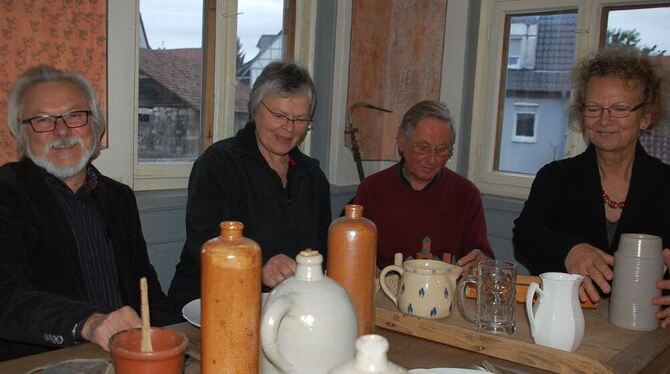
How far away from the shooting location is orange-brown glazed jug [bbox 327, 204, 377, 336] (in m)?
1.19

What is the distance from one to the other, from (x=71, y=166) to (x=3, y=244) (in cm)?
30

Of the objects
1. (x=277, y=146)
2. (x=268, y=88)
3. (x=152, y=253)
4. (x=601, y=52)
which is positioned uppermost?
(x=601, y=52)

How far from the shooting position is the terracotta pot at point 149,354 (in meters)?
0.87

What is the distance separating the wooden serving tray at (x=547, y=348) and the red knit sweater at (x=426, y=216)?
0.94 meters

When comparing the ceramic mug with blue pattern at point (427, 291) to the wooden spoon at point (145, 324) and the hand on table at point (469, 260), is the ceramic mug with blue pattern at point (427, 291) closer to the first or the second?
the hand on table at point (469, 260)

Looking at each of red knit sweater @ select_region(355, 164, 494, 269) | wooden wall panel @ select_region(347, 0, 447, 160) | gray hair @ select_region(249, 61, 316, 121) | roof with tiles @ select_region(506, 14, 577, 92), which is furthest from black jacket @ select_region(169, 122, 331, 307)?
roof with tiles @ select_region(506, 14, 577, 92)

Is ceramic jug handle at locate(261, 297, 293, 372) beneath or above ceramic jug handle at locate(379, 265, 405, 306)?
above

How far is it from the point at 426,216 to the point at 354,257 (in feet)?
4.58

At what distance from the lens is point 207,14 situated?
292cm

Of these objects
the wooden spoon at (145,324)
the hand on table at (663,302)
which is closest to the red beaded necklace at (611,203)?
the hand on table at (663,302)

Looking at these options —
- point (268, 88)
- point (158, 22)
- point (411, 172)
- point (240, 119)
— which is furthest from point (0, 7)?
point (411, 172)

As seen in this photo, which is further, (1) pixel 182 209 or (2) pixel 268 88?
(1) pixel 182 209

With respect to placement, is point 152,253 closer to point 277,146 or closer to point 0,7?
point 277,146

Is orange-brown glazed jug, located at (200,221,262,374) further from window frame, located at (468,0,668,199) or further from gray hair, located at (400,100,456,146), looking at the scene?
window frame, located at (468,0,668,199)
